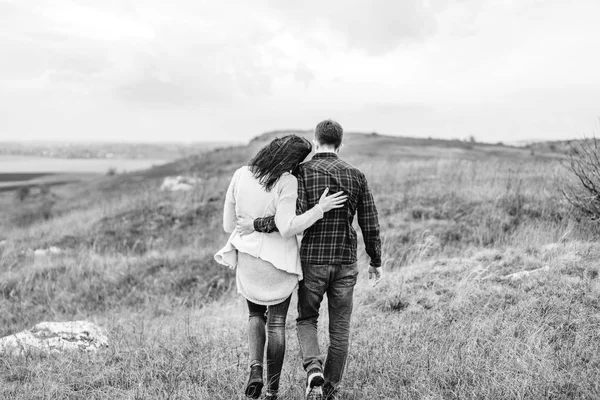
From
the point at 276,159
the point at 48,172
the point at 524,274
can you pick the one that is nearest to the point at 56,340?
the point at 276,159

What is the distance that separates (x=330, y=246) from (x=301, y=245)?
0.24m

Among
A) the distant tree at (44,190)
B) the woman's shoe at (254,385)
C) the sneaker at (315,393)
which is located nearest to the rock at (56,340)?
the woman's shoe at (254,385)

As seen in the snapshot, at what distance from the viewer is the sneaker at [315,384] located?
3.59 metres

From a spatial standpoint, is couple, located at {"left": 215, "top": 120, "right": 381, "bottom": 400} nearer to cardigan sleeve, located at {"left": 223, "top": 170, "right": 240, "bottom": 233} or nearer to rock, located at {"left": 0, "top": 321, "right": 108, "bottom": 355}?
cardigan sleeve, located at {"left": 223, "top": 170, "right": 240, "bottom": 233}

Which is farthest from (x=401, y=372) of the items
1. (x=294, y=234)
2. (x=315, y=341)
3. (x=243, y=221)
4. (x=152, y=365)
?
(x=152, y=365)

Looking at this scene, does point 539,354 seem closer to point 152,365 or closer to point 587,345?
point 587,345

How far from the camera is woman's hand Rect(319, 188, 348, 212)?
11.8ft

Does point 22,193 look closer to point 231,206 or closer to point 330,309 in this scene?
point 231,206

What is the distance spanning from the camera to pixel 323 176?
372cm

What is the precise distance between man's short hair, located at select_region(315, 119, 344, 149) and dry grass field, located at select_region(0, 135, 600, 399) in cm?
200

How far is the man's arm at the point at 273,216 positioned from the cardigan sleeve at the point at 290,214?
0.08m

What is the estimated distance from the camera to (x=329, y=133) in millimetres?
3717

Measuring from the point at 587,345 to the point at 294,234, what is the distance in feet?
9.71

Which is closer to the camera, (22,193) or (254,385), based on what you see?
(254,385)
